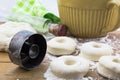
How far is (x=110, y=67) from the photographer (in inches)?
18.0

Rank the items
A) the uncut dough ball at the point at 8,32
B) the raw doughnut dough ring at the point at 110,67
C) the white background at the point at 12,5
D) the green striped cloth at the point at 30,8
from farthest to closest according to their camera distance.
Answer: the white background at the point at 12,5 → the green striped cloth at the point at 30,8 → the uncut dough ball at the point at 8,32 → the raw doughnut dough ring at the point at 110,67

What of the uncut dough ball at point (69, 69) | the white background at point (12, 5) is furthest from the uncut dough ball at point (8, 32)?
the white background at point (12, 5)

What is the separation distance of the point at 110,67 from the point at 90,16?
0.21 metres

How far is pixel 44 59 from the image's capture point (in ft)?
1.79

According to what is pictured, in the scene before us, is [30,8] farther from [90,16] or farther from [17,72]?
[17,72]

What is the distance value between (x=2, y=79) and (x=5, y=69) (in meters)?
0.04

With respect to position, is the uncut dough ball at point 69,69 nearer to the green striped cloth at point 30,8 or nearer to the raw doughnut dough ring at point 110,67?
the raw doughnut dough ring at point 110,67

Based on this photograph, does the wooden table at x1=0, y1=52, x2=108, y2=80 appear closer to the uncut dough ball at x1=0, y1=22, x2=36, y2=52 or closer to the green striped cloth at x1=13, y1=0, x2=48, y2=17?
the uncut dough ball at x1=0, y1=22, x2=36, y2=52

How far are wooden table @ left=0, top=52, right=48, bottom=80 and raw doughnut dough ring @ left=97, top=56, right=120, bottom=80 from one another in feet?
0.39

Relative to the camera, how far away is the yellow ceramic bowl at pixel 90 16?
619mm

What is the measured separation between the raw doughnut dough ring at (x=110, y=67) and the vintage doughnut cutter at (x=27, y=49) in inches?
5.0

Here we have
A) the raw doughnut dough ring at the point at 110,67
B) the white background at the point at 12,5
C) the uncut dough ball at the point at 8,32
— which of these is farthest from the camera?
the white background at the point at 12,5

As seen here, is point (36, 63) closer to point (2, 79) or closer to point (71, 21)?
point (2, 79)

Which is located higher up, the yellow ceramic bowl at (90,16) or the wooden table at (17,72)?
the yellow ceramic bowl at (90,16)
